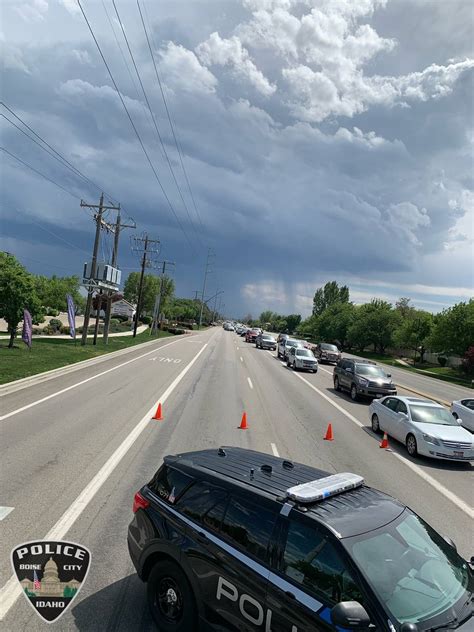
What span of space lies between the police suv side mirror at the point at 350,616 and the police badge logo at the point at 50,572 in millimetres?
2683

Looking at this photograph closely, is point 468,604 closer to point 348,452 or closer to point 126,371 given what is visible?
point 348,452

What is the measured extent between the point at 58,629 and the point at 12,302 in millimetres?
26875

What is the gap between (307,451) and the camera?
10.2 meters

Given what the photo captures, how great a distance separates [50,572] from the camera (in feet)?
15.7

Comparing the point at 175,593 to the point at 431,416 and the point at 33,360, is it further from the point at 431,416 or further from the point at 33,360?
the point at 33,360

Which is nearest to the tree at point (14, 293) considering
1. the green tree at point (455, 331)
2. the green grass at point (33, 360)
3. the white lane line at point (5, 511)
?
the green grass at point (33, 360)

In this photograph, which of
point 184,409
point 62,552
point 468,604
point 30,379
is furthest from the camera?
point 30,379

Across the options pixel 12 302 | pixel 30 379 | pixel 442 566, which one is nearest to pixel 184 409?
pixel 30 379

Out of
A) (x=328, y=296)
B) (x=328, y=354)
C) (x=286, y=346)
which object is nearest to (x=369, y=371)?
(x=286, y=346)

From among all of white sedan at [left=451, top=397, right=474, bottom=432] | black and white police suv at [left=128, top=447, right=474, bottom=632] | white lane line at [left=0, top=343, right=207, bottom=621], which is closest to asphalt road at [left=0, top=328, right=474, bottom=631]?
white lane line at [left=0, top=343, right=207, bottom=621]

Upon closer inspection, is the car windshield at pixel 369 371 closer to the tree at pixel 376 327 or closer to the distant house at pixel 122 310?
the tree at pixel 376 327

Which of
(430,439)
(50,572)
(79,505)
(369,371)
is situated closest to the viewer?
(50,572)

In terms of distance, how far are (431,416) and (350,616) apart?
34.2 ft

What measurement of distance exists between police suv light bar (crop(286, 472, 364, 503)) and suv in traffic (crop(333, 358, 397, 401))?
1614 cm
